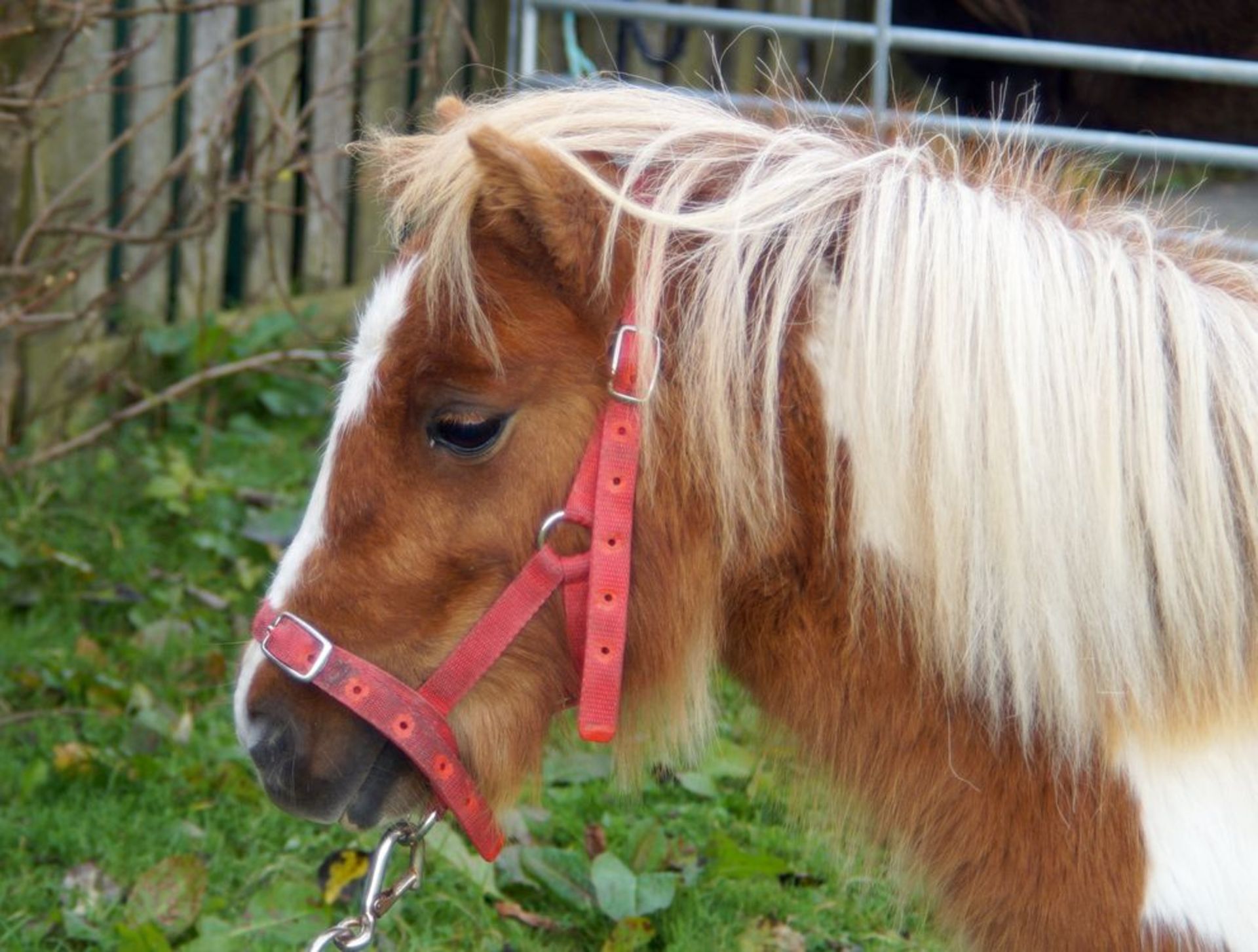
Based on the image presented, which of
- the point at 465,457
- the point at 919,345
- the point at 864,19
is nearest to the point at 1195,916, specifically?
the point at 919,345

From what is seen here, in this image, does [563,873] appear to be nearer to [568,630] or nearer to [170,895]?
[170,895]

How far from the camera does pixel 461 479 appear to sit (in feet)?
6.15

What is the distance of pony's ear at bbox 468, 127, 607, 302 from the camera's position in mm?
1770

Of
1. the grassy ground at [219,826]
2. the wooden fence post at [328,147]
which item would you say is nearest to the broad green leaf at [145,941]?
the grassy ground at [219,826]

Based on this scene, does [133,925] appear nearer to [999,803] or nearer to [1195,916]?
[999,803]

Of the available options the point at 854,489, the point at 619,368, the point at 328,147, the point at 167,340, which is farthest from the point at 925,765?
the point at 328,147

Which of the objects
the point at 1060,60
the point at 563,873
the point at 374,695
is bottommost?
the point at 563,873

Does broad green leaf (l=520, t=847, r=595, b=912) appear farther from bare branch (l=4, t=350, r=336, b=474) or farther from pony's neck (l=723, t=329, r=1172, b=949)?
bare branch (l=4, t=350, r=336, b=474)

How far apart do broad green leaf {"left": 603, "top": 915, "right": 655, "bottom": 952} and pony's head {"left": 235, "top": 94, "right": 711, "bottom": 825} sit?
0.93 meters

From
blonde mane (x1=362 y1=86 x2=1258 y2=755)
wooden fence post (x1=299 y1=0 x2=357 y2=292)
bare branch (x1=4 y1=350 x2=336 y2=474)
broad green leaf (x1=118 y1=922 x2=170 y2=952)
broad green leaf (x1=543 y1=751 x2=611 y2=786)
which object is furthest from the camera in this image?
wooden fence post (x1=299 y1=0 x2=357 y2=292)

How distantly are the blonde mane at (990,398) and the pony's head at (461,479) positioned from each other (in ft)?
0.13

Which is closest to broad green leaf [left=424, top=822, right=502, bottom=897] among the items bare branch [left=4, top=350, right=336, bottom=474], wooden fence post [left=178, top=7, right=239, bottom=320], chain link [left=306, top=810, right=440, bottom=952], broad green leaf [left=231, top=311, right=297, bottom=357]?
chain link [left=306, top=810, right=440, bottom=952]

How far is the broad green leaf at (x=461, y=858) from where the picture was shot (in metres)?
2.94

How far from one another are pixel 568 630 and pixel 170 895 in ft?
4.47
